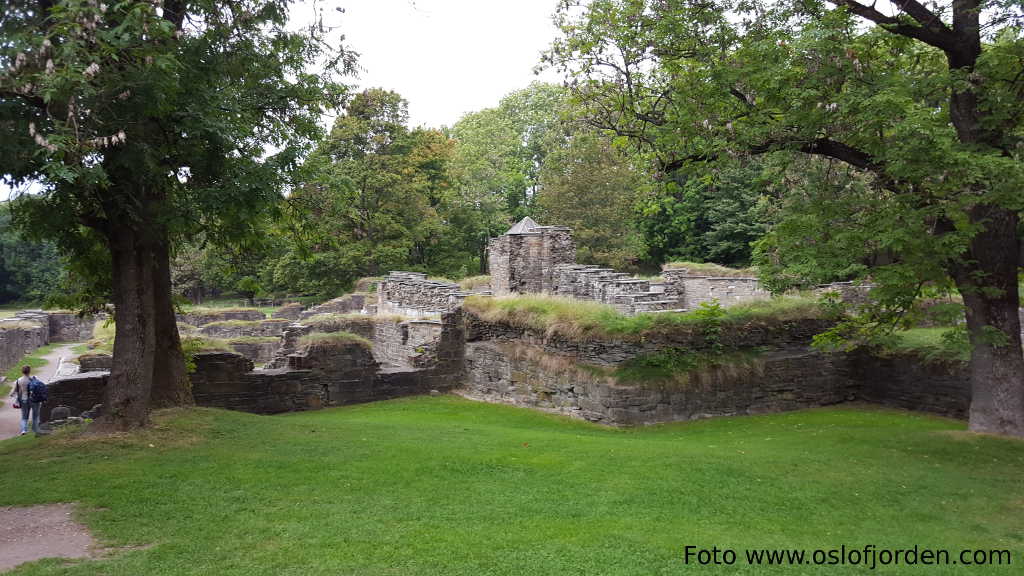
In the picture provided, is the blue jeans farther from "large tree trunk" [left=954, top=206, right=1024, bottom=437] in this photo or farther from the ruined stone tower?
"large tree trunk" [left=954, top=206, right=1024, bottom=437]

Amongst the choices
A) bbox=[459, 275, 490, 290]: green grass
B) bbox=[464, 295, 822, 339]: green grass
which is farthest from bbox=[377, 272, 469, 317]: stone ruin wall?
bbox=[459, 275, 490, 290]: green grass

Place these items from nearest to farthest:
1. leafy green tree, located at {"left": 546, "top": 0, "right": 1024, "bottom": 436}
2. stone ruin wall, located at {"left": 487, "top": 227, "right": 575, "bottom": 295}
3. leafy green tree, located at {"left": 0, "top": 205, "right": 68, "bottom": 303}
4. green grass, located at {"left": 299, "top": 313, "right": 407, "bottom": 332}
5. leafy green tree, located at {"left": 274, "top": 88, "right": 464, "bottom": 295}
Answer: leafy green tree, located at {"left": 546, "top": 0, "right": 1024, "bottom": 436} < stone ruin wall, located at {"left": 487, "top": 227, "right": 575, "bottom": 295} < green grass, located at {"left": 299, "top": 313, "right": 407, "bottom": 332} < leafy green tree, located at {"left": 274, "top": 88, "right": 464, "bottom": 295} < leafy green tree, located at {"left": 0, "top": 205, "right": 68, "bottom": 303}

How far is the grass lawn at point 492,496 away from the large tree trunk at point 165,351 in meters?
0.68

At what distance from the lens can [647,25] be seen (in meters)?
10.8

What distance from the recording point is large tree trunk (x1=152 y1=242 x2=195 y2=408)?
1031 cm

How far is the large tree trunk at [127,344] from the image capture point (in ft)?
28.1

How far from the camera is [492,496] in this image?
690 cm

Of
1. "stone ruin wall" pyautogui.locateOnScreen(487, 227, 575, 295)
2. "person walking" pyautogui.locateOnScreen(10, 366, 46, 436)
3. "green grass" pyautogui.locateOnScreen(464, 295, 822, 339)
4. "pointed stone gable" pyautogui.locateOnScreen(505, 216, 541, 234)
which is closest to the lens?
"person walking" pyautogui.locateOnScreen(10, 366, 46, 436)

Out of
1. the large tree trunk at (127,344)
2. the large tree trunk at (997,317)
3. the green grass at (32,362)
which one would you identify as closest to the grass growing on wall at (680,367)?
the large tree trunk at (997,317)

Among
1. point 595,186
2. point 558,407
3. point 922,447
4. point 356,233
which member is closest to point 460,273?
point 356,233

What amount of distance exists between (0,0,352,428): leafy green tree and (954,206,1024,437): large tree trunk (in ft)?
30.7

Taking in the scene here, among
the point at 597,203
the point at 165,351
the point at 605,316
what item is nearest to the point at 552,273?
the point at 605,316

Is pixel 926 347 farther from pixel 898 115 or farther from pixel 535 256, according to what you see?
pixel 535 256

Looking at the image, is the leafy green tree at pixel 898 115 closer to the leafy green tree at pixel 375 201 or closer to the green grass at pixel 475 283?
the green grass at pixel 475 283
